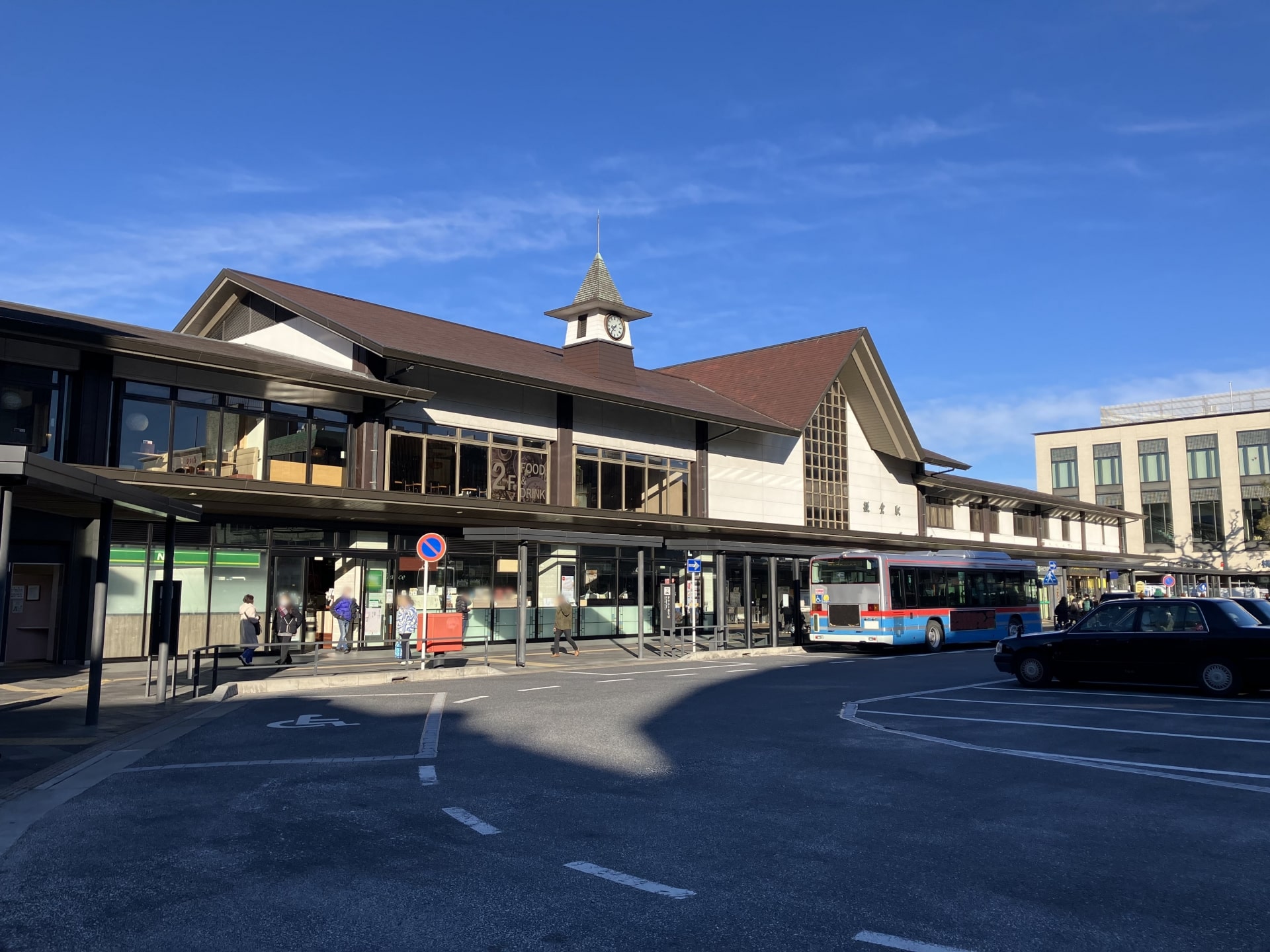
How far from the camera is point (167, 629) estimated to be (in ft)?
55.8

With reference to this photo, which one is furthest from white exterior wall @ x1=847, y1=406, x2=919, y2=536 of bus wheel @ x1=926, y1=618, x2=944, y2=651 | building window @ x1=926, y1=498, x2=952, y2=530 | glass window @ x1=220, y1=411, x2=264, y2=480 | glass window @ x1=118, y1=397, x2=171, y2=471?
glass window @ x1=118, y1=397, x2=171, y2=471

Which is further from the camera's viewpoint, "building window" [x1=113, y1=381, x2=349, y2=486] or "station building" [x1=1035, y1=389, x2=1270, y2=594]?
"station building" [x1=1035, y1=389, x2=1270, y2=594]

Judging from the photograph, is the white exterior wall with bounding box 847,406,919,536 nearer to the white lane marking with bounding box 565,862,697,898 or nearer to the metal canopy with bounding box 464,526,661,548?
the metal canopy with bounding box 464,526,661,548

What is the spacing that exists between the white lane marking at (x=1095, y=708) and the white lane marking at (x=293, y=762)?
347 inches

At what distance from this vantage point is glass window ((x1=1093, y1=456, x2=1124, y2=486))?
83.2m

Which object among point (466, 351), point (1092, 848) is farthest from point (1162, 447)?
point (1092, 848)

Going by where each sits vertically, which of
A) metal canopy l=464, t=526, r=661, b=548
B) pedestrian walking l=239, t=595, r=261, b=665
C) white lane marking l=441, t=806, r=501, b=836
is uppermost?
metal canopy l=464, t=526, r=661, b=548

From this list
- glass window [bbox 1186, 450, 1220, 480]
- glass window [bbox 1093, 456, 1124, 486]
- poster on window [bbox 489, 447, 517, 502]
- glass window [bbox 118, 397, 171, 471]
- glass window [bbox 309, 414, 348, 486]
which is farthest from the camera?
glass window [bbox 1093, 456, 1124, 486]

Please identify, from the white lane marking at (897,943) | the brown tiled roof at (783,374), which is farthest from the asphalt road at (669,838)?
the brown tiled roof at (783,374)

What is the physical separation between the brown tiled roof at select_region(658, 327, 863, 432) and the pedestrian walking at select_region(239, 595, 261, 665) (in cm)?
2142

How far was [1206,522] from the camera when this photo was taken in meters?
78.2

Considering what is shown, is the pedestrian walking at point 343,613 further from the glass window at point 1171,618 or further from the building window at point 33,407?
the glass window at point 1171,618

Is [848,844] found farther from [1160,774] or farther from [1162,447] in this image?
[1162,447]

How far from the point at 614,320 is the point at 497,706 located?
2343 cm
